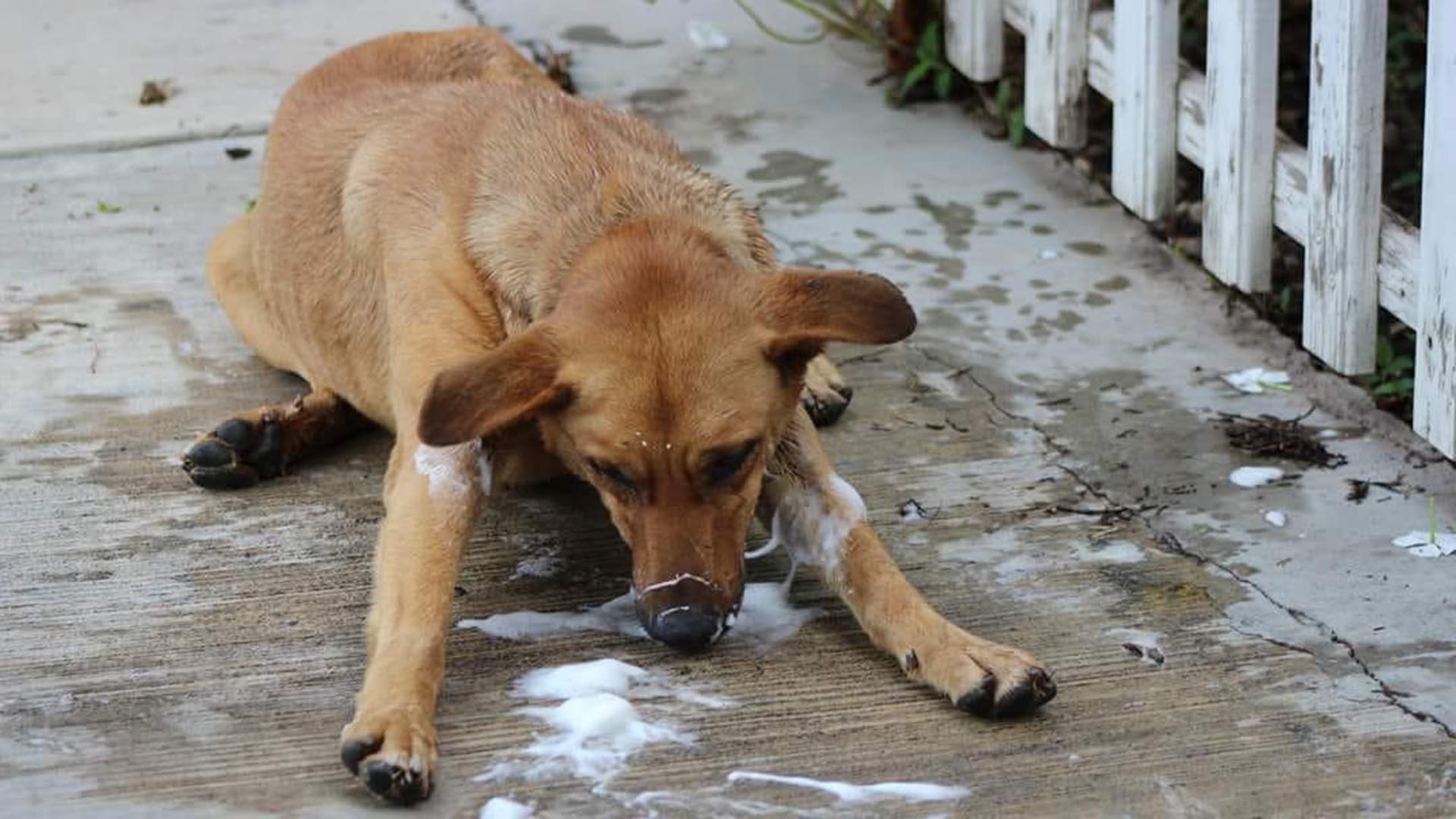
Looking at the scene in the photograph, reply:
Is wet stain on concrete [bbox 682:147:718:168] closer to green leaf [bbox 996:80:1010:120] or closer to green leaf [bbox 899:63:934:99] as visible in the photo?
green leaf [bbox 899:63:934:99]

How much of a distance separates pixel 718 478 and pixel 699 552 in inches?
4.7

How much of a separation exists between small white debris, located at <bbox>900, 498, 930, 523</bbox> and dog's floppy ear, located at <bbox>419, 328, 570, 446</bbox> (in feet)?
3.31

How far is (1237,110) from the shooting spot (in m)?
4.85

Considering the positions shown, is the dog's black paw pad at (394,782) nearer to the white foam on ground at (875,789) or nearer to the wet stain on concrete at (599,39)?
the white foam on ground at (875,789)

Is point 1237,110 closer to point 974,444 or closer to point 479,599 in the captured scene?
point 974,444

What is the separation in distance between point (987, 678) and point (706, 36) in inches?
162

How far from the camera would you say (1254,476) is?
415cm

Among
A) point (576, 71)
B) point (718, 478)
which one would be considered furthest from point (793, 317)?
point (576, 71)

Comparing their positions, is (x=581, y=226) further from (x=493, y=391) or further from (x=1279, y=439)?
(x=1279, y=439)

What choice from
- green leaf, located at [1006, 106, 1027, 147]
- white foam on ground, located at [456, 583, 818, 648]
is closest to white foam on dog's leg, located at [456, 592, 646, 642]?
white foam on ground, located at [456, 583, 818, 648]

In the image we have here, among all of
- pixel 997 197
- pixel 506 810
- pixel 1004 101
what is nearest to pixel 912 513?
pixel 506 810

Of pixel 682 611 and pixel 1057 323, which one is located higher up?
pixel 682 611

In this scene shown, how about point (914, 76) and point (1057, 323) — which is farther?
point (914, 76)

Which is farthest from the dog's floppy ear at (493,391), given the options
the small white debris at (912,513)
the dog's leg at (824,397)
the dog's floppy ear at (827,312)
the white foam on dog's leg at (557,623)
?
the dog's leg at (824,397)
